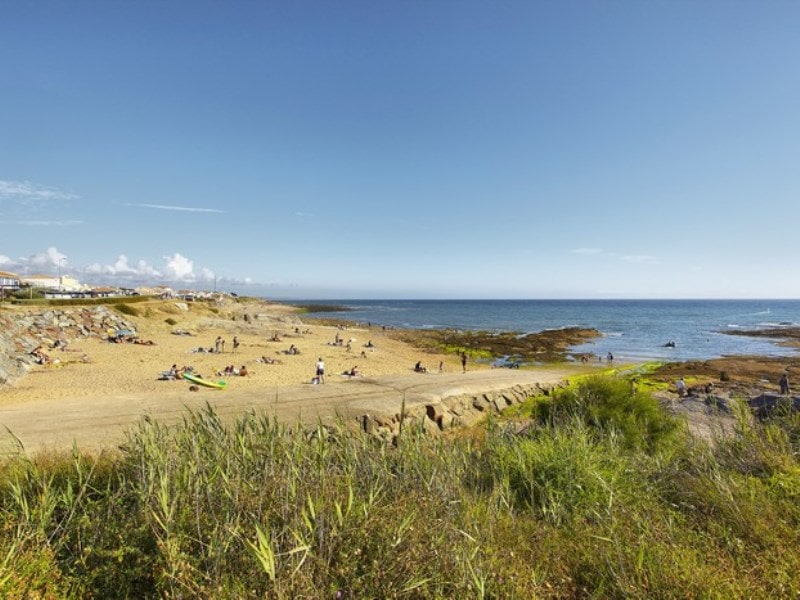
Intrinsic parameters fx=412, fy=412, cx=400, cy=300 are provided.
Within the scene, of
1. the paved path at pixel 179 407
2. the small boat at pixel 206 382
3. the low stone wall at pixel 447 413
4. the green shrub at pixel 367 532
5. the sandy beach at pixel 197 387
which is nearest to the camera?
the green shrub at pixel 367 532

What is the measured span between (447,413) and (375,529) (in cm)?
1034

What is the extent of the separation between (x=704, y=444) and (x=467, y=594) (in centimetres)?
483

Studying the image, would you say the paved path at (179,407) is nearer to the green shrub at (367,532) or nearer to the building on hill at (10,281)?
the green shrub at (367,532)

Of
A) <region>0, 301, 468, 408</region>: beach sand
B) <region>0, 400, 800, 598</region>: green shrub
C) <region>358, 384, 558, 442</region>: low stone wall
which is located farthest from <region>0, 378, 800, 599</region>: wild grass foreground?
<region>0, 301, 468, 408</region>: beach sand

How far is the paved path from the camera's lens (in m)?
8.41

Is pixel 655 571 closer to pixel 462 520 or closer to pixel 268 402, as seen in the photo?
pixel 462 520

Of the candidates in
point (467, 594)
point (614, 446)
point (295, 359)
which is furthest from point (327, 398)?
point (295, 359)

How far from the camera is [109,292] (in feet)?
300

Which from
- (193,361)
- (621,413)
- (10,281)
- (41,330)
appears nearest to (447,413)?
(621,413)

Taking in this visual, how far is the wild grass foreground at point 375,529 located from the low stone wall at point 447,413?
5.16 metres

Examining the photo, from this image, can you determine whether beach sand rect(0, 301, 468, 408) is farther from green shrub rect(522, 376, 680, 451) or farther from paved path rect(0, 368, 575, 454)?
green shrub rect(522, 376, 680, 451)

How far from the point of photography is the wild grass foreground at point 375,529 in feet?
9.02

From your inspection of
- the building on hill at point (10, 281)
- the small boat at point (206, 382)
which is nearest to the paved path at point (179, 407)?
the small boat at point (206, 382)

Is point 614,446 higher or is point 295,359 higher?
point 614,446
